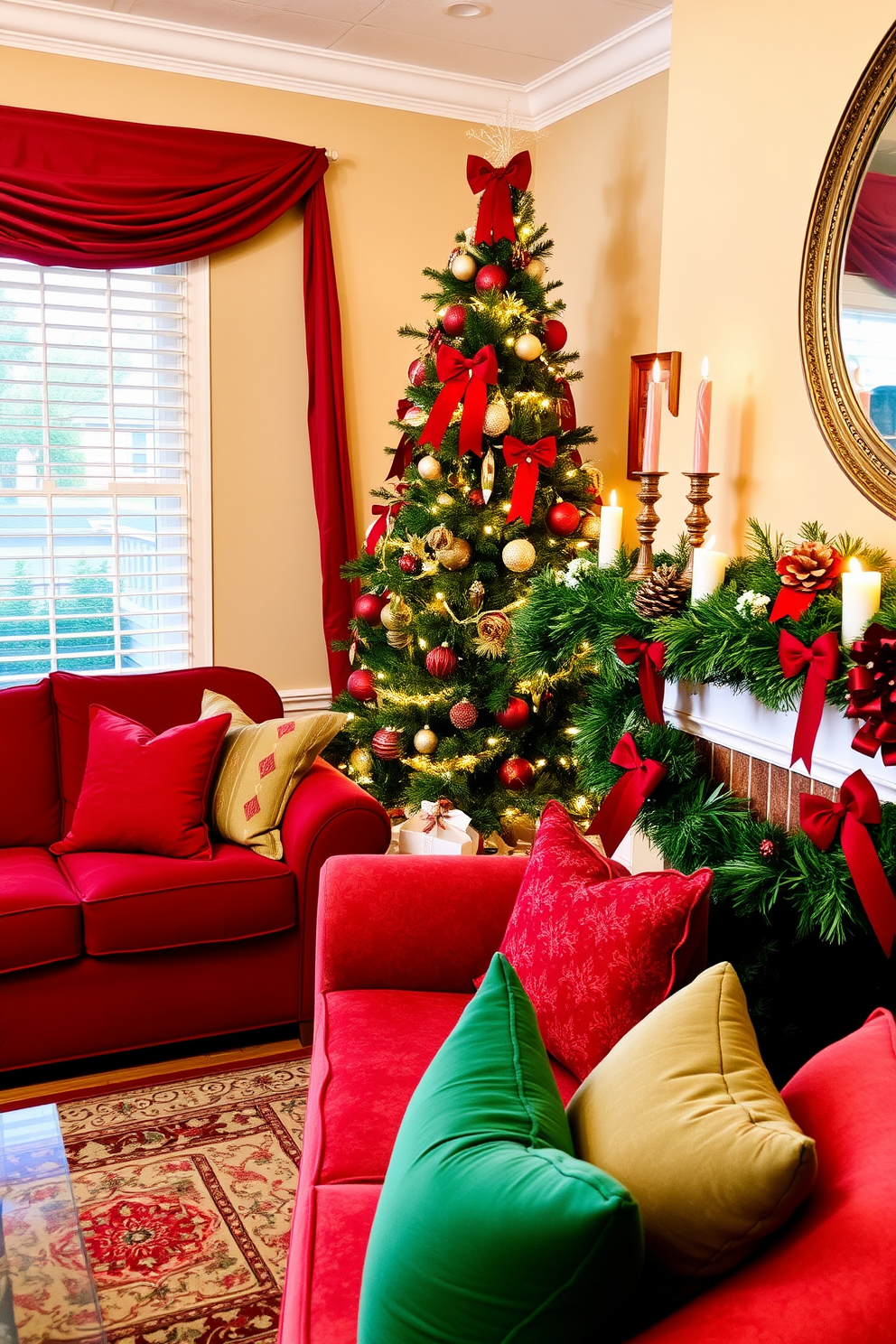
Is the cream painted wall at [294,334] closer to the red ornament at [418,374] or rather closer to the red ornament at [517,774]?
the red ornament at [418,374]

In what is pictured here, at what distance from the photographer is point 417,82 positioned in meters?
4.08

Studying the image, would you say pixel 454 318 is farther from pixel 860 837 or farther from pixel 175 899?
pixel 860 837

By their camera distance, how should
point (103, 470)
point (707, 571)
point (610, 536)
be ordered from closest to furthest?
point (707, 571) → point (610, 536) → point (103, 470)

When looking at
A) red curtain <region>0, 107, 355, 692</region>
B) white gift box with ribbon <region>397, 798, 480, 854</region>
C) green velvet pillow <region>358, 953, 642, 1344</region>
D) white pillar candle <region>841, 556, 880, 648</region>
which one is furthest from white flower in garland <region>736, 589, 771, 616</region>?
red curtain <region>0, 107, 355, 692</region>

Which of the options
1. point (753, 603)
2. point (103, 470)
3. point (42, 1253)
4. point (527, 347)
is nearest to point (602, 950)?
point (753, 603)

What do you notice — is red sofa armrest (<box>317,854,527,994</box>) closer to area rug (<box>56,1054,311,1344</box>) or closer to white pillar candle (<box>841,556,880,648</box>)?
area rug (<box>56,1054,311,1344</box>)

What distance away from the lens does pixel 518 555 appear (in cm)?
330

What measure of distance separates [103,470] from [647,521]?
2.36 m

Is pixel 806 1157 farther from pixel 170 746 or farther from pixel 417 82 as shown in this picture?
pixel 417 82

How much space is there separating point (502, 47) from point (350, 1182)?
3.71m

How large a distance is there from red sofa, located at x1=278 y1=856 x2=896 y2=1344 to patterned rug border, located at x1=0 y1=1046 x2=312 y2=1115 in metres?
0.72

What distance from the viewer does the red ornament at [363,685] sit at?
3627mm

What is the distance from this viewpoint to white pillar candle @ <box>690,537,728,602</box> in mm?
2082

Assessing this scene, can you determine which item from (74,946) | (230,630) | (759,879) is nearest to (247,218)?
(230,630)
